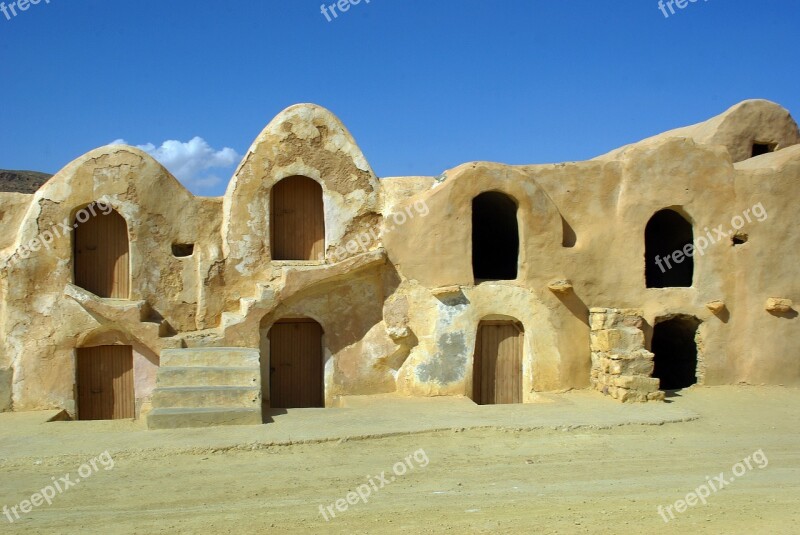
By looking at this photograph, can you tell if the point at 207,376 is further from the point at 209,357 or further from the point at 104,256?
the point at 104,256

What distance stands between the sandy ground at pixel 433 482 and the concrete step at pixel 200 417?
1.22 ft

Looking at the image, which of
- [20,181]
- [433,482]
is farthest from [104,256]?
[20,181]

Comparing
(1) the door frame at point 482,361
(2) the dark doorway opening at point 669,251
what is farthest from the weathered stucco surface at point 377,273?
(2) the dark doorway opening at point 669,251

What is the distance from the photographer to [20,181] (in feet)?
105

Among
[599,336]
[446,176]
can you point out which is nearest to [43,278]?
[446,176]

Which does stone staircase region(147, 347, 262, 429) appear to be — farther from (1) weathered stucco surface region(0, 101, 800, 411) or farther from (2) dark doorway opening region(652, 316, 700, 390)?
(2) dark doorway opening region(652, 316, 700, 390)

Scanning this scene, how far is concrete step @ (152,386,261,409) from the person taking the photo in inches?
423

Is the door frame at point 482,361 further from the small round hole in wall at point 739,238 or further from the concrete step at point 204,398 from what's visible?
the small round hole in wall at point 739,238

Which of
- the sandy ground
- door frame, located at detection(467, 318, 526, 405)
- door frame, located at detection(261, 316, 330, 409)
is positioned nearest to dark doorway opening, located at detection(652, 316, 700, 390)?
door frame, located at detection(467, 318, 526, 405)

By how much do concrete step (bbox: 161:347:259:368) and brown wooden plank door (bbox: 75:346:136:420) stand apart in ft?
5.66

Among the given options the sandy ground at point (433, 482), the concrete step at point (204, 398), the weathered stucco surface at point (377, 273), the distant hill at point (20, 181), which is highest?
the distant hill at point (20, 181)

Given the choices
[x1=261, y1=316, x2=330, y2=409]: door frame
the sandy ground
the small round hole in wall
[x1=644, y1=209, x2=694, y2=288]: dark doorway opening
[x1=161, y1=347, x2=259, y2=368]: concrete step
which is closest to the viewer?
the sandy ground

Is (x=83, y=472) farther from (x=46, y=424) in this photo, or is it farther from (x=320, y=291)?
(x=320, y=291)

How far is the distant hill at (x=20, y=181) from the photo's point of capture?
31062mm
